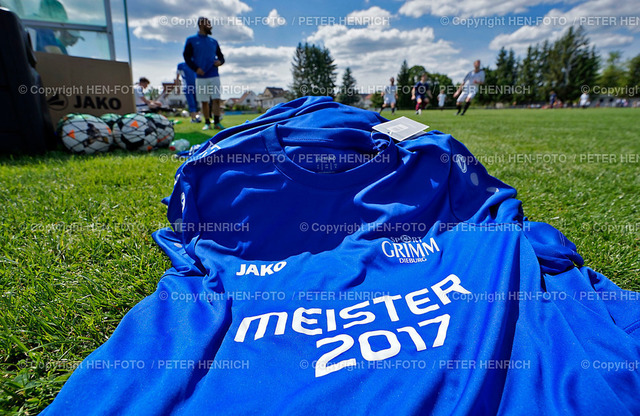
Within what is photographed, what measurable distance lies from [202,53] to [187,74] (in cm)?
465

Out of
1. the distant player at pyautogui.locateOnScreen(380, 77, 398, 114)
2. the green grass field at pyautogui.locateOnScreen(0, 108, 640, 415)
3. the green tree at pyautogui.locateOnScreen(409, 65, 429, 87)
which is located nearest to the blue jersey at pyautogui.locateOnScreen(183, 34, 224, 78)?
the green grass field at pyautogui.locateOnScreen(0, 108, 640, 415)

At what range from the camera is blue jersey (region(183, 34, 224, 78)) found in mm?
6672

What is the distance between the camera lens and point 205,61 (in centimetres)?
685

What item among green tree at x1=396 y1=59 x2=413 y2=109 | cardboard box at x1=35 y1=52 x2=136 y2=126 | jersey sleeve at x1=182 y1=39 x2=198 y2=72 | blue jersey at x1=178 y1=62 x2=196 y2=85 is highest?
green tree at x1=396 y1=59 x2=413 y2=109

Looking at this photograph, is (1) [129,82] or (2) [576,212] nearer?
(2) [576,212]

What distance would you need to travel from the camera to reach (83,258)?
165cm

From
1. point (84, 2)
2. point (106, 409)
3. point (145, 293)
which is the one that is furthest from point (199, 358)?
point (84, 2)

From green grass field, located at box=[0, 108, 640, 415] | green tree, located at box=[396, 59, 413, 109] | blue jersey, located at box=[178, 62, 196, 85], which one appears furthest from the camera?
green tree, located at box=[396, 59, 413, 109]

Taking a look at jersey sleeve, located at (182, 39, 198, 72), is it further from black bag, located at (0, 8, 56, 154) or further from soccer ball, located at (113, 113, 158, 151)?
black bag, located at (0, 8, 56, 154)

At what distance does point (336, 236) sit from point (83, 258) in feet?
4.46

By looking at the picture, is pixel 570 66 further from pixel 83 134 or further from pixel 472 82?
pixel 83 134

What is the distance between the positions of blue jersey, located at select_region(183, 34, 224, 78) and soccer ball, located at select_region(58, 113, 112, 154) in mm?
3083

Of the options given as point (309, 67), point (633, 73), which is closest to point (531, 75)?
point (633, 73)

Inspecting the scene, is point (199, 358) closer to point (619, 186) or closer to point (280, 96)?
point (619, 186)
